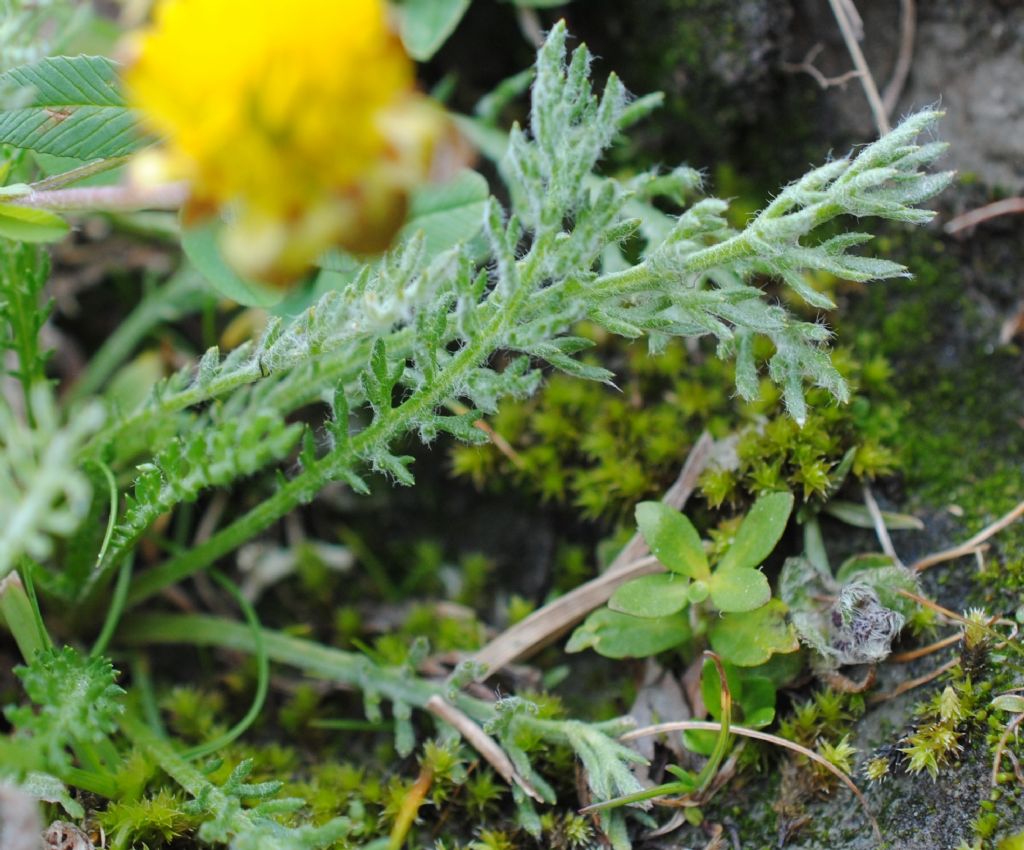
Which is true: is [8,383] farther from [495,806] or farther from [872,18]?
[872,18]

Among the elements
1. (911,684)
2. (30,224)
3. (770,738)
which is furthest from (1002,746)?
(30,224)

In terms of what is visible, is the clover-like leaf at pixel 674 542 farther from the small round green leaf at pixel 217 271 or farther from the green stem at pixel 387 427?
the small round green leaf at pixel 217 271

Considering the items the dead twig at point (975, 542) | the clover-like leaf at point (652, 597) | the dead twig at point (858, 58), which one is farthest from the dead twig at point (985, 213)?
the clover-like leaf at point (652, 597)

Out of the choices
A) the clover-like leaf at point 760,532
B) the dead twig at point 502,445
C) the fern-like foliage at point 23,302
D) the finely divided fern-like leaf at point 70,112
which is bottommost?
the clover-like leaf at point 760,532

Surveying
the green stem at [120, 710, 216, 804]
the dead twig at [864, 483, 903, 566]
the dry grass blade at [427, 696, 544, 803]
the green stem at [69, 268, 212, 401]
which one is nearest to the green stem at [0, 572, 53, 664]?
the green stem at [120, 710, 216, 804]

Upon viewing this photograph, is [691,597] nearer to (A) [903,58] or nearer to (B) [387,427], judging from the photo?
(B) [387,427]

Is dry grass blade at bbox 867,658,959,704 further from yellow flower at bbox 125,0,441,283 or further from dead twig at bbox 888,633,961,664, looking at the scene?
yellow flower at bbox 125,0,441,283
